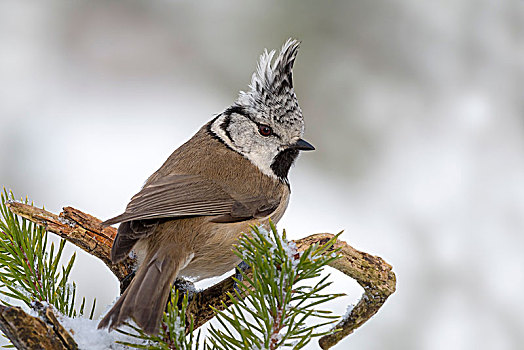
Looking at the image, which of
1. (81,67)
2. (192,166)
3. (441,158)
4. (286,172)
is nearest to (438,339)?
(441,158)

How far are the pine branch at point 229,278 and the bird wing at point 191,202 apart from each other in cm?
17

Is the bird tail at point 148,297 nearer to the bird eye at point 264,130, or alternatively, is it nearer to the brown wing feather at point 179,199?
the brown wing feather at point 179,199

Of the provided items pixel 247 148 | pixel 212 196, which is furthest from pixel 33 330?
pixel 247 148

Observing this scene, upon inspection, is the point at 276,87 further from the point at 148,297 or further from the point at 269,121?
the point at 148,297

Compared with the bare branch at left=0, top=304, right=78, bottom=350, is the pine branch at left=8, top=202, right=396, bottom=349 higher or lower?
higher

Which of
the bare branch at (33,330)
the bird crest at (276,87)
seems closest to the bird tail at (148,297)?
the bare branch at (33,330)

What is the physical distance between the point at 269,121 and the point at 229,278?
81 cm

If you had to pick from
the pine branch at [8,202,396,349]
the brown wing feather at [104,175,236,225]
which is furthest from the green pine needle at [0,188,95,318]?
the brown wing feather at [104,175,236,225]

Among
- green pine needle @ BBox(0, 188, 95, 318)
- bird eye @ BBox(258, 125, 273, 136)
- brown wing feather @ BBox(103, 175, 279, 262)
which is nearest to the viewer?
green pine needle @ BBox(0, 188, 95, 318)

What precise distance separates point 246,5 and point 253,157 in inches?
75.8

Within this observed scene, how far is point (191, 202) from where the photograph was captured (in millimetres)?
2119

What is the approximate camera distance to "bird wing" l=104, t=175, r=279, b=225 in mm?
2012

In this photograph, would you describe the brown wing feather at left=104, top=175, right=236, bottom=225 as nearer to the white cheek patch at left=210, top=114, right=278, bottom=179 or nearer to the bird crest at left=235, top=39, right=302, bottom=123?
the white cheek patch at left=210, top=114, right=278, bottom=179

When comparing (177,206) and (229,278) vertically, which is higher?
(177,206)
